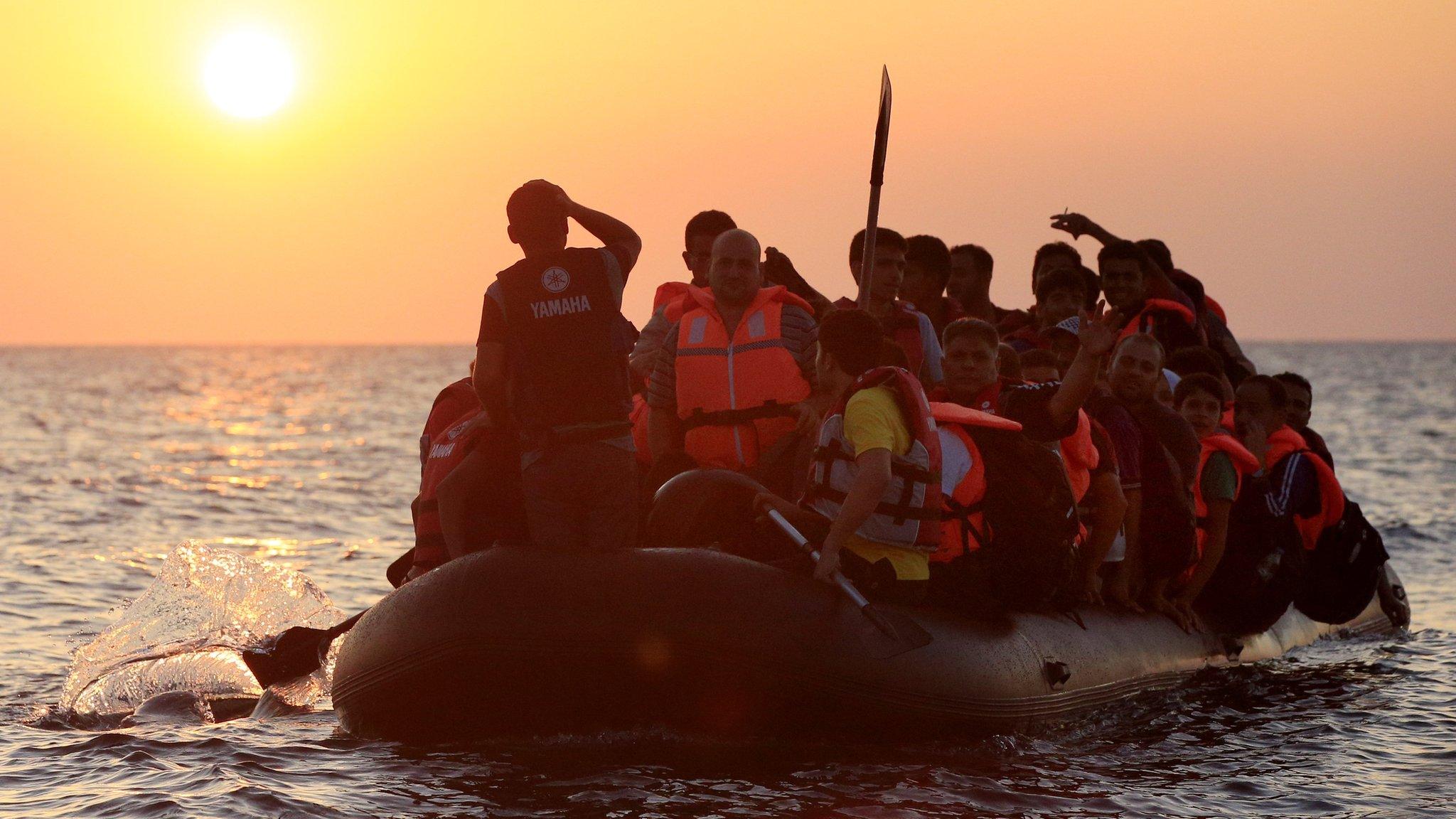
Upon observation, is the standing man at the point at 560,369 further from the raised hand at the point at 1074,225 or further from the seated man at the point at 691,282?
the raised hand at the point at 1074,225

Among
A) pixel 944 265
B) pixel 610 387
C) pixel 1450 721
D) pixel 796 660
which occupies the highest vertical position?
pixel 944 265

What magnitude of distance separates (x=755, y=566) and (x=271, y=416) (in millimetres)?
44276

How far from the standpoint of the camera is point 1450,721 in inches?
334

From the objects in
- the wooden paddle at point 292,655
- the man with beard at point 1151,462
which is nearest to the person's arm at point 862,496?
the man with beard at point 1151,462

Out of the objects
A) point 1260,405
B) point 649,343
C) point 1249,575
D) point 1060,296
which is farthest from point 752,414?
point 1260,405

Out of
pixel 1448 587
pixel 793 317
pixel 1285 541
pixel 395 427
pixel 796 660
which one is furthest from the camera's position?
pixel 395 427

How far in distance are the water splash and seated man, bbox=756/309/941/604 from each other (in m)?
3.06

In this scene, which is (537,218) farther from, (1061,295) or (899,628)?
(1061,295)

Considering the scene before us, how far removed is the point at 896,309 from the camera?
8.70m

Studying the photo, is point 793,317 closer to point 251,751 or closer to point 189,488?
point 251,751

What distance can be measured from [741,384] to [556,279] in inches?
51.6

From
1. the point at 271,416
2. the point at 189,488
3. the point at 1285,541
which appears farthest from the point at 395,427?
the point at 1285,541

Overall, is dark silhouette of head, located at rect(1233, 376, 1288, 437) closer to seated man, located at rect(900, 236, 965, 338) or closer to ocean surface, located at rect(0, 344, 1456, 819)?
ocean surface, located at rect(0, 344, 1456, 819)

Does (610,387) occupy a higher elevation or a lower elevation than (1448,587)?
higher
